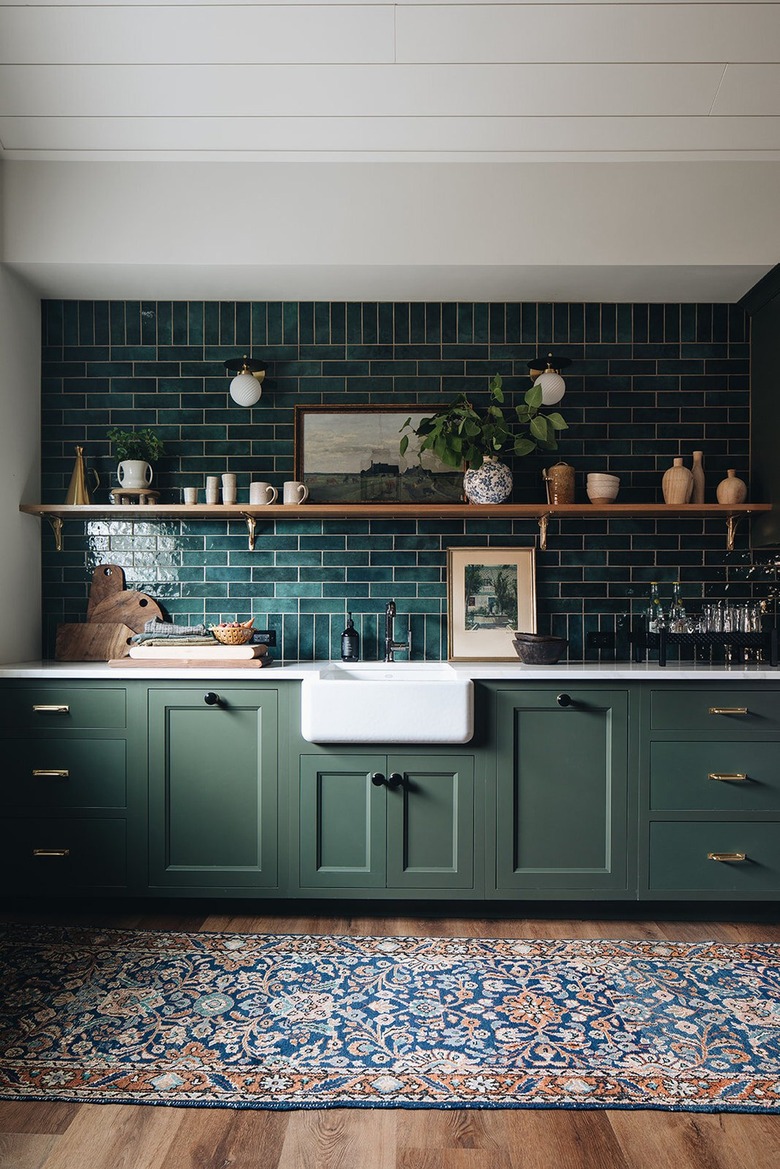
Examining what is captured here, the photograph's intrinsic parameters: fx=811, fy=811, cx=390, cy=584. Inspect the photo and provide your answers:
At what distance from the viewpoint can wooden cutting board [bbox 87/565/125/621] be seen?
3.52 meters

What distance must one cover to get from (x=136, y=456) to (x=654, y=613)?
2291 mm

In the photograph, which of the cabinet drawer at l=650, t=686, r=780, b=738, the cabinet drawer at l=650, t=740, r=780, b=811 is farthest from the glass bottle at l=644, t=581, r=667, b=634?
the cabinet drawer at l=650, t=740, r=780, b=811

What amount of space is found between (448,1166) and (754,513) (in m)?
2.68

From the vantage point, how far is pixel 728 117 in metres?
2.92

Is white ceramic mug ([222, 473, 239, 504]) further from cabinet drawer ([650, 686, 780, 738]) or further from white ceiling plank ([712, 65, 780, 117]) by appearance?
white ceiling plank ([712, 65, 780, 117])

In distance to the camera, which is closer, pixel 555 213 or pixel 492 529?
pixel 555 213

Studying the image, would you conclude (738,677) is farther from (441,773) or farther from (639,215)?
(639,215)

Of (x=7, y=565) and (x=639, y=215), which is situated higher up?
(x=639, y=215)

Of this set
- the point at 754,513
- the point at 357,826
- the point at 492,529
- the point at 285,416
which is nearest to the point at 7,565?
the point at 285,416

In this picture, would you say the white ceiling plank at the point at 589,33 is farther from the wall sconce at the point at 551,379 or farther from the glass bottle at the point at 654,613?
the glass bottle at the point at 654,613

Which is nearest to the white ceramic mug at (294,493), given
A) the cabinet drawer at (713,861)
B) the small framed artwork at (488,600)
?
the small framed artwork at (488,600)

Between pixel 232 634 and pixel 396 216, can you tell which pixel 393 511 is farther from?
pixel 396 216

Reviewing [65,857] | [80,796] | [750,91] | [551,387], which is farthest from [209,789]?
[750,91]

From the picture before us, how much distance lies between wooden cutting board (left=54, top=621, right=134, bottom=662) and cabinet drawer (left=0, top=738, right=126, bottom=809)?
1.94 ft
